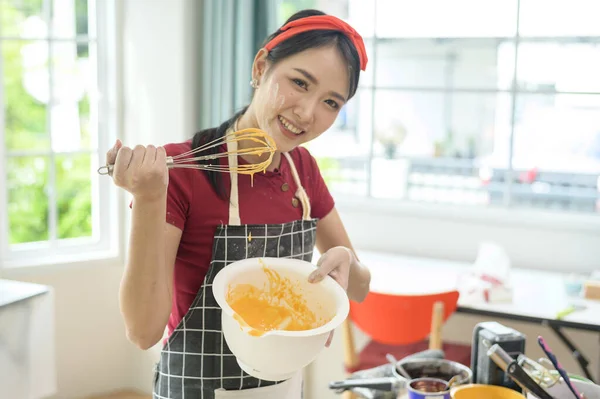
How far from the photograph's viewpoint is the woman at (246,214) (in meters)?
1.30

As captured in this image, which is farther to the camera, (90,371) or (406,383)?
(90,371)

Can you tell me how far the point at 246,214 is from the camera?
1.38 m

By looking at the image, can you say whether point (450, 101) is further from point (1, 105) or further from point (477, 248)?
point (1, 105)

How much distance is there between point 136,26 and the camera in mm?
3350

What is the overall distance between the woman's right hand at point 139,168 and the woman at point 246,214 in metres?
0.17

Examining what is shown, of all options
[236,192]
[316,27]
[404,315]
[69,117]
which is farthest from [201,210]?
[69,117]

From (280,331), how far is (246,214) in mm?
348

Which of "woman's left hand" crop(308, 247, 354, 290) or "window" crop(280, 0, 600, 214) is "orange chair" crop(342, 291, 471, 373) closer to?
"window" crop(280, 0, 600, 214)

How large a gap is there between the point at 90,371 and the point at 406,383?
2.40 metres

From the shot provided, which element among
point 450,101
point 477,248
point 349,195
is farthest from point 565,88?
point 450,101

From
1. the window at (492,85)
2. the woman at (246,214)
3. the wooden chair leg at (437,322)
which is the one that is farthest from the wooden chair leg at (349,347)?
the woman at (246,214)

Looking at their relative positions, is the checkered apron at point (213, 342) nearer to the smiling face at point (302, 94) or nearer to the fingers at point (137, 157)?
the smiling face at point (302, 94)

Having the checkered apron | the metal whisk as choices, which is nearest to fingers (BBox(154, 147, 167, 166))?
the metal whisk

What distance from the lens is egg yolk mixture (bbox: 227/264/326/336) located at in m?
1.29
